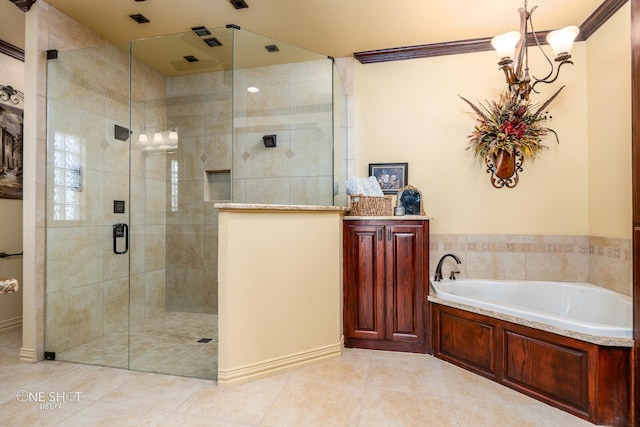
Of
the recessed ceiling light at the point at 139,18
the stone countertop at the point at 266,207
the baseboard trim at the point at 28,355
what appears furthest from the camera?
the recessed ceiling light at the point at 139,18

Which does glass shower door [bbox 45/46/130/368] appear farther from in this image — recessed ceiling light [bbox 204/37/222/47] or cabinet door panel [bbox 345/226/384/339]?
cabinet door panel [bbox 345/226/384/339]

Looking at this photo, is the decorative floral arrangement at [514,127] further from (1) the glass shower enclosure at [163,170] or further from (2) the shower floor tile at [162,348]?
(2) the shower floor tile at [162,348]

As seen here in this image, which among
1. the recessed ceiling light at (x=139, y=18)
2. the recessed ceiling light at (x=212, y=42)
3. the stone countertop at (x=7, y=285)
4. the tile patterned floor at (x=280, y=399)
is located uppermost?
the recessed ceiling light at (x=139, y=18)

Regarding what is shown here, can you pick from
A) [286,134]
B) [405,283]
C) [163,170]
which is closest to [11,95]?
[163,170]

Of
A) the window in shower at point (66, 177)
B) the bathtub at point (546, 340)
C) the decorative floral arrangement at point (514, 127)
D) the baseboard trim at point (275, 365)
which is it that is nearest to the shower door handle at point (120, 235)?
the window in shower at point (66, 177)

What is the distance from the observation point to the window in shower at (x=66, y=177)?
267 centimetres

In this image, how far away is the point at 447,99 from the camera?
10.3 ft

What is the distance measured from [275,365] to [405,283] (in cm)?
120

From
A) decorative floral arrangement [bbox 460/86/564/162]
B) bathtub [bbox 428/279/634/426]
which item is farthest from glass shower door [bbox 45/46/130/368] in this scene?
decorative floral arrangement [bbox 460/86/564/162]

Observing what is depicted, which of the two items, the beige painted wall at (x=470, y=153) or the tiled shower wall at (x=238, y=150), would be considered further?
the tiled shower wall at (x=238, y=150)

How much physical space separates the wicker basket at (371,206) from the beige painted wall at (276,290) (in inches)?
9.4

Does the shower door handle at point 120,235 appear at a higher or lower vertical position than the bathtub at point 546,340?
higher

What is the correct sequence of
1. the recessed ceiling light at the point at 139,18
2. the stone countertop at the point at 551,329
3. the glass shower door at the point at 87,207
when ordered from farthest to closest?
1. the recessed ceiling light at the point at 139,18
2. the glass shower door at the point at 87,207
3. the stone countertop at the point at 551,329

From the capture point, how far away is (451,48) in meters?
3.09
